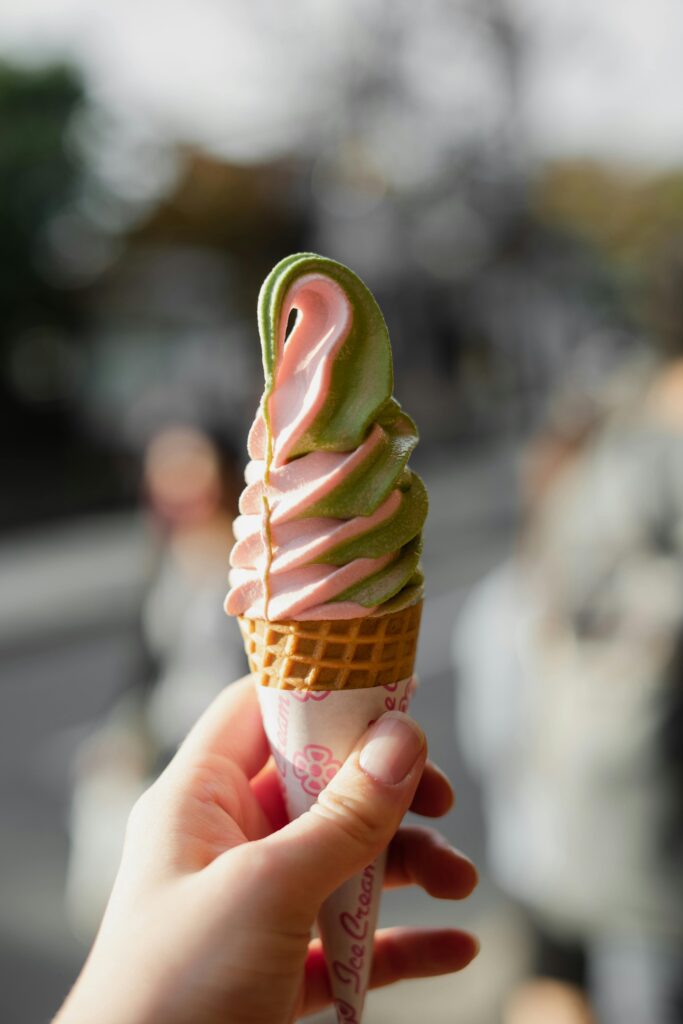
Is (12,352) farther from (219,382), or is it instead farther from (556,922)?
(556,922)

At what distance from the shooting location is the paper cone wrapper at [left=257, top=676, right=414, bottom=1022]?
168cm

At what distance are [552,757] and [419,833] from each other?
1.10 metres

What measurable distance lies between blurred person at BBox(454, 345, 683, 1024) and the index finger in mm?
1351

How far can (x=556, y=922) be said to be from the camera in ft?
10.4

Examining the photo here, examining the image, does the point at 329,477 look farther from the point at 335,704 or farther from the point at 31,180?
the point at 31,180

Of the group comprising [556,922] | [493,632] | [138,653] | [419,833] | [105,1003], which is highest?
[105,1003]

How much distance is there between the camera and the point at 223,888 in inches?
53.8

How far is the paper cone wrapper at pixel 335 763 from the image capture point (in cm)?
168

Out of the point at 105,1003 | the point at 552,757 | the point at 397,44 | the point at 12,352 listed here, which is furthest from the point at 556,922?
the point at 12,352

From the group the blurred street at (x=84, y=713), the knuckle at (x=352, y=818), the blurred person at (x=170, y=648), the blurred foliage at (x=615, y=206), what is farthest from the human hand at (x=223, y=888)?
the blurred foliage at (x=615, y=206)

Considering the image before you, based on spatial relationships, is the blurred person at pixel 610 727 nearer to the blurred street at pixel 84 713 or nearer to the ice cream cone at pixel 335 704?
the blurred street at pixel 84 713

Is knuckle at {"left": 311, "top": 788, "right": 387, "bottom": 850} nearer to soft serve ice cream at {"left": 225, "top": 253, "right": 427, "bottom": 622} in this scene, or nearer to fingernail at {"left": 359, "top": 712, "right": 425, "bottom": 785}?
fingernail at {"left": 359, "top": 712, "right": 425, "bottom": 785}

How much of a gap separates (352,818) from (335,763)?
0.76 ft

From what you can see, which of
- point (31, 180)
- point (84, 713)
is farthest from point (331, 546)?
point (31, 180)
